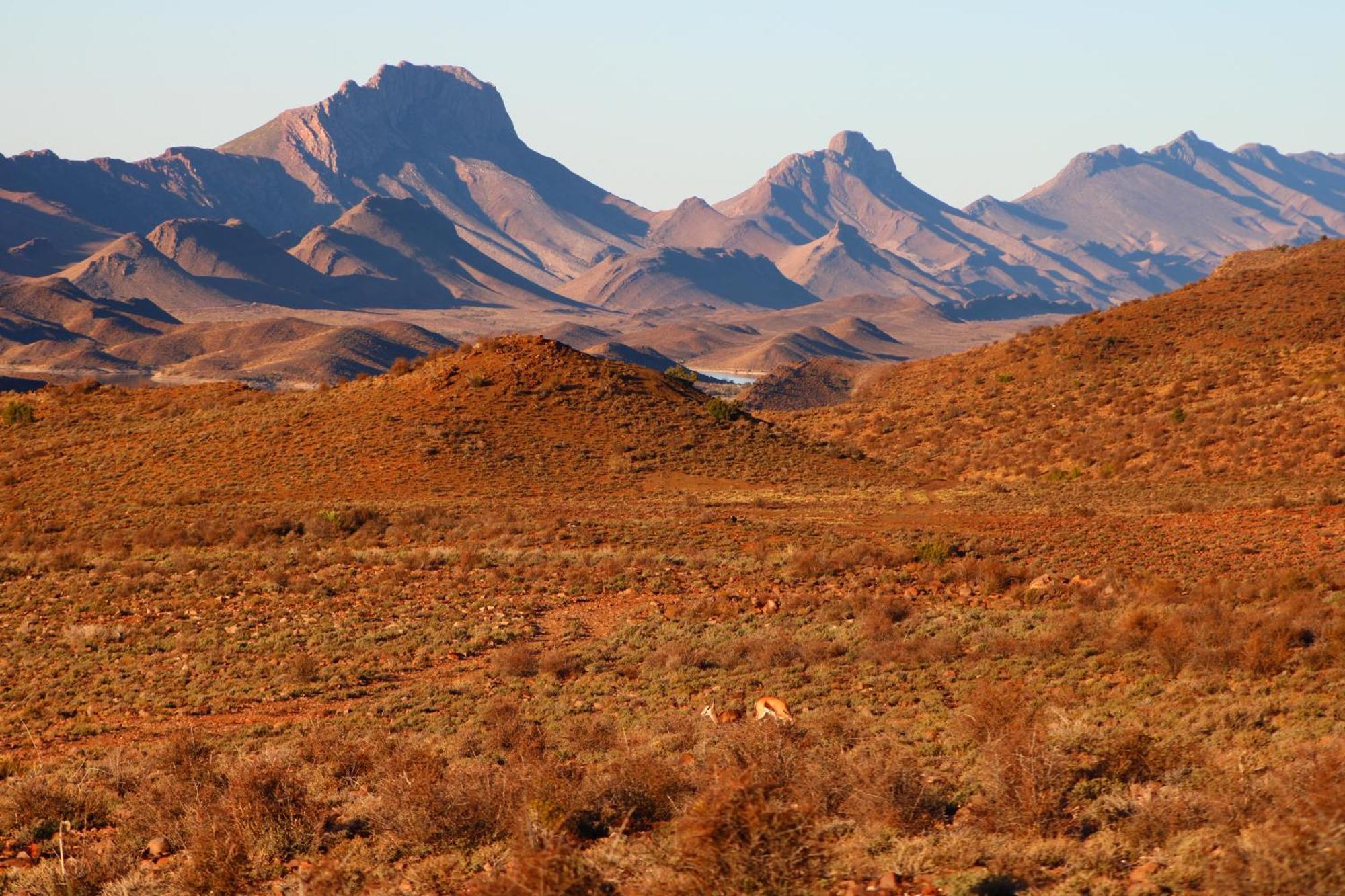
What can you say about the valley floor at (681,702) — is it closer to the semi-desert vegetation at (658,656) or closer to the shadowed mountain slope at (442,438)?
the semi-desert vegetation at (658,656)

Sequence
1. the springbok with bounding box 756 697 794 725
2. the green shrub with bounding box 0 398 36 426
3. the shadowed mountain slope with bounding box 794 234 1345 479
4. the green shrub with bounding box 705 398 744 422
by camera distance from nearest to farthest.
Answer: the springbok with bounding box 756 697 794 725, the shadowed mountain slope with bounding box 794 234 1345 479, the green shrub with bounding box 705 398 744 422, the green shrub with bounding box 0 398 36 426

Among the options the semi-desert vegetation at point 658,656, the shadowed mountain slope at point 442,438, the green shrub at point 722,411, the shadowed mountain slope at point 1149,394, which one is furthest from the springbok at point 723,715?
the green shrub at point 722,411

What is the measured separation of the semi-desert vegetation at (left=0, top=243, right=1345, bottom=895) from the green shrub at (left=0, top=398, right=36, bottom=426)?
15.2 feet

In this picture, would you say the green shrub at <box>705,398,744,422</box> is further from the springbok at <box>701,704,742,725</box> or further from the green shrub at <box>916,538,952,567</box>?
the springbok at <box>701,704,742,725</box>

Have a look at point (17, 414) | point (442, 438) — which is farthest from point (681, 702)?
point (17, 414)

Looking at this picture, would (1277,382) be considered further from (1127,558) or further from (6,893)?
(6,893)

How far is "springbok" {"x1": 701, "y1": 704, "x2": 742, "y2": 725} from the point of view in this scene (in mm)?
15188

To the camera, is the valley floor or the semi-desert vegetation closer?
the valley floor

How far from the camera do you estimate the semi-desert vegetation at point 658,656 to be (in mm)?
9812

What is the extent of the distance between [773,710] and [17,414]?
168 ft

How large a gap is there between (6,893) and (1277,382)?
5223 centimetres

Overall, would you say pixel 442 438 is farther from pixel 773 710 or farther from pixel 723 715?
pixel 773 710

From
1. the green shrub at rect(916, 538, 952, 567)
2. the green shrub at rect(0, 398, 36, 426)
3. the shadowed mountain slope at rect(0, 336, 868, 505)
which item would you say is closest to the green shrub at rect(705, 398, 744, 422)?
the shadowed mountain slope at rect(0, 336, 868, 505)

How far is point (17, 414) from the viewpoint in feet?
182
